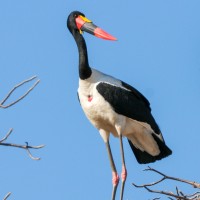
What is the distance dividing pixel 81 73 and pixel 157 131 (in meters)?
1.35

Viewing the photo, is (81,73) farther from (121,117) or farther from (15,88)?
(15,88)

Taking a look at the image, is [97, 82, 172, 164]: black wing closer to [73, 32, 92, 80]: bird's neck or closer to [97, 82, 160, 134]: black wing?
[97, 82, 160, 134]: black wing

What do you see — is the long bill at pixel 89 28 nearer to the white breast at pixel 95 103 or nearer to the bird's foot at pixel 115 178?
the white breast at pixel 95 103

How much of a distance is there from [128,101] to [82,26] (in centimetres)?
117

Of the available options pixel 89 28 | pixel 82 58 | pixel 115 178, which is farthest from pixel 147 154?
pixel 89 28

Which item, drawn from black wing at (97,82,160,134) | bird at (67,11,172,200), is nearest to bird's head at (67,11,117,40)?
bird at (67,11,172,200)

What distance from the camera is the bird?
35.2ft

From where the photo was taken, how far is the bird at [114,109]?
1073cm

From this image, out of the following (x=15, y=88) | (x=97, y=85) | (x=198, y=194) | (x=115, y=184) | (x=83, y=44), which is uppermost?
(x=83, y=44)

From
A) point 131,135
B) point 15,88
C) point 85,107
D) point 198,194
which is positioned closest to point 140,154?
point 131,135

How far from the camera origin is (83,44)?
1116 centimetres

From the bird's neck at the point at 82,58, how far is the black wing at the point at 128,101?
0.23 m

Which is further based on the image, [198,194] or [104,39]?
[104,39]

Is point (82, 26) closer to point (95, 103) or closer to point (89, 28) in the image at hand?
point (89, 28)
